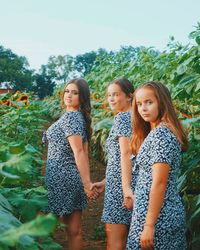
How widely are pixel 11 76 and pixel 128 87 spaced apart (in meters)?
40.7

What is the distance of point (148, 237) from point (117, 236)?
0.77 metres

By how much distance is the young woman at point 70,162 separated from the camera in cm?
299

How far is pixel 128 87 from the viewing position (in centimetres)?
279

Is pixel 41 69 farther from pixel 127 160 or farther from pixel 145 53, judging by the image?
pixel 127 160

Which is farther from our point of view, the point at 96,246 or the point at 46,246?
the point at 96,246

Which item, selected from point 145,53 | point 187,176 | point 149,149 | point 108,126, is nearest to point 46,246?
point 149,149

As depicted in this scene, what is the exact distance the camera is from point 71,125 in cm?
297

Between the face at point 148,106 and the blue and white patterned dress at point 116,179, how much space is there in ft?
1.76

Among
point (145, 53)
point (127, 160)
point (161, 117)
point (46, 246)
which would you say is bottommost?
point (46, 246)

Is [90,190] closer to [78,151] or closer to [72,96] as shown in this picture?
[78,151]

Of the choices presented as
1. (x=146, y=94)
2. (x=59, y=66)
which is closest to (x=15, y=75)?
(x=59, y=66)

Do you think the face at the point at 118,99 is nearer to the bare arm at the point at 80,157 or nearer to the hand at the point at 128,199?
the bare arm at the point at 80,157

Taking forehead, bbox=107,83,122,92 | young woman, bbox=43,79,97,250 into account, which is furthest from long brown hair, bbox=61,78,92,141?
forehead, bbox=107,83,122,92

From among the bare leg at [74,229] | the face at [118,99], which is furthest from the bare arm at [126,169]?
the bare leg at [74,229]
